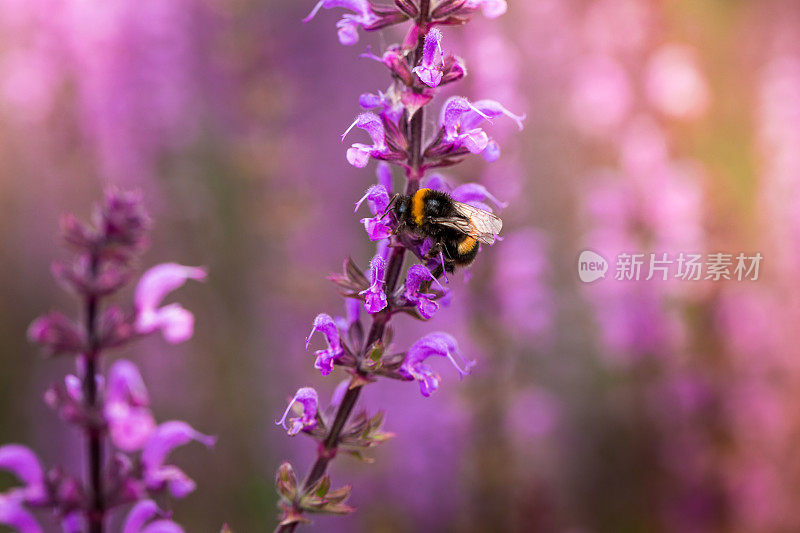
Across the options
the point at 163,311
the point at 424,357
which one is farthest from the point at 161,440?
the point at 424,357

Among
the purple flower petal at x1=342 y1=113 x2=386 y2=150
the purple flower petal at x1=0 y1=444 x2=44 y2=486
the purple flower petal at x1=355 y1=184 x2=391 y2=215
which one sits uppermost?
the purple flower petal at x1=342 y1=113 x2=386 y2=150

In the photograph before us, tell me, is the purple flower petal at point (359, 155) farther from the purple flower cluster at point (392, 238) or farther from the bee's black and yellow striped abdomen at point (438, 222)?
Answer: the bee's black and yellow striped abdomen at point (438, 222)

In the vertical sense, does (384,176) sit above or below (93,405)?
above

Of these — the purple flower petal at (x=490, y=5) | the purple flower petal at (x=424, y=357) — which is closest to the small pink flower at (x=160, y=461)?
the purple flower petal at (x=424, y=357)

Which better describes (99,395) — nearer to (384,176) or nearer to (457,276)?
(384,176)

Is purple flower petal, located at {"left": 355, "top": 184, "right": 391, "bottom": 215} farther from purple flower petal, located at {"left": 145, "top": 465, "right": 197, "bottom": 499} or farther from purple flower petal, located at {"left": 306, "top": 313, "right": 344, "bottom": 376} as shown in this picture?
purple flower petal, located at {"left": 145, "top": 465, "right": 197, "bottom": 499}
